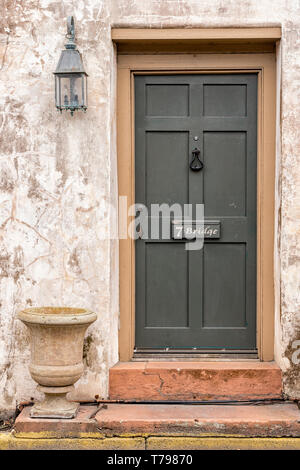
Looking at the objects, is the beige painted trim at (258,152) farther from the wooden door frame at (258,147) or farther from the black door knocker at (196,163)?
the black door knocker at (196,163)

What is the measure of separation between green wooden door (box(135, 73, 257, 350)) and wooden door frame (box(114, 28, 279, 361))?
67 mm

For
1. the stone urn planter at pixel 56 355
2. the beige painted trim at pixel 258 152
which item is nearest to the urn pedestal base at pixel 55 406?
the stone urn planter at pixel 56 355

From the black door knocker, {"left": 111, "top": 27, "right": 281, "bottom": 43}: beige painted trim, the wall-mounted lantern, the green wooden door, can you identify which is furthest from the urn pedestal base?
{"left": 111, "top": 27, "right": 281, "bottom": 43}: beige painted trim

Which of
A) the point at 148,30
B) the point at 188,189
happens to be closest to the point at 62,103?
the point at 148,30

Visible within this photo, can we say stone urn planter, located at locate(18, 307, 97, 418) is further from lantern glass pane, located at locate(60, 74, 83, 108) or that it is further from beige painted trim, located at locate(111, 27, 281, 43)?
beige painted trim, located at locate(111, 27, 281, 43)

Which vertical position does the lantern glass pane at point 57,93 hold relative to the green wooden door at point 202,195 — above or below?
above

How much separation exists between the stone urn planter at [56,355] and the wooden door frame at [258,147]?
0.72 meters

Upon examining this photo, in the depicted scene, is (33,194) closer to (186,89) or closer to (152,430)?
(186,89)

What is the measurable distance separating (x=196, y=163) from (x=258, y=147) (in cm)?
54

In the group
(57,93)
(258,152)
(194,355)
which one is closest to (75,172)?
(57,93)

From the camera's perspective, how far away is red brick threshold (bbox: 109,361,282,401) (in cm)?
510

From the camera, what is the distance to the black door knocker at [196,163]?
A: 537 centimetres

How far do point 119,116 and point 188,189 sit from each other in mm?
854
